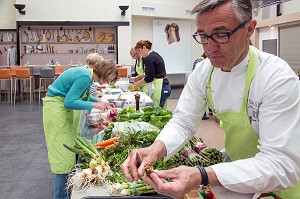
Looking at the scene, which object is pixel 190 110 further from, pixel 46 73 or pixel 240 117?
pixel 46 73

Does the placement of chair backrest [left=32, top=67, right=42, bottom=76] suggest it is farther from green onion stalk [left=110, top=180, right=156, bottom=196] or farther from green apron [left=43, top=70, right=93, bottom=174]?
green onion stalk [left=110, top=180, right=156, bottom=196]

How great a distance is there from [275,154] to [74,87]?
2.23 m

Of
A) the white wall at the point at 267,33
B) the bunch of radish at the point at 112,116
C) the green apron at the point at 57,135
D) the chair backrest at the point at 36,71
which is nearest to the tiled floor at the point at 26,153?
the green apron at the point at 57,135

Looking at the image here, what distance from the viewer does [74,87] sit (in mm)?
3164

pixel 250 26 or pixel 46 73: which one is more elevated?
pixel 250 26

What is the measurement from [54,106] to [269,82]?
231 centimetres

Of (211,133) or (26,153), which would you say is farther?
(211,133)

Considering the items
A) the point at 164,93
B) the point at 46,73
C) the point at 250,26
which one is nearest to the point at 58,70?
the point at 46,73

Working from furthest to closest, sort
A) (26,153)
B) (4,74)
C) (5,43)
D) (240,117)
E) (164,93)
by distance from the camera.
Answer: (5,43) < (4,74) < (164,93) < (26,153) < (240,117)

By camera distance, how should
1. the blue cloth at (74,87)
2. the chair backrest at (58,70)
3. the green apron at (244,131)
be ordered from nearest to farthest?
1. the green apron at (244,131)
2. the blue cloth at (74,87)
3. the chair backrest at (58,70)

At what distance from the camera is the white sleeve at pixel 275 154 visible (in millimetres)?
1199

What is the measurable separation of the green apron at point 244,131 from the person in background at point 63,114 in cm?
172

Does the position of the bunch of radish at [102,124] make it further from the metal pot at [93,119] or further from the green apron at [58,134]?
the green apron at [58,134]

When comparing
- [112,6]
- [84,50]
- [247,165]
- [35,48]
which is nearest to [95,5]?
[112,6]
